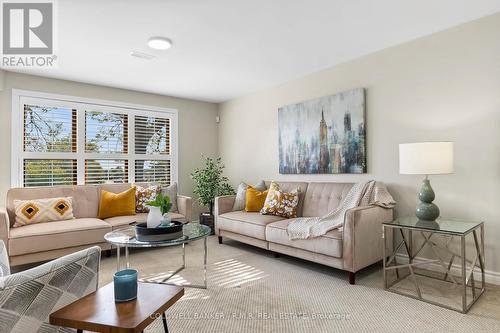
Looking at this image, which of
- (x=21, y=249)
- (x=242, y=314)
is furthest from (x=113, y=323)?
(x=21, y=249)

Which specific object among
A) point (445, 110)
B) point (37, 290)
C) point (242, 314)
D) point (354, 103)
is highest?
point (354, 103)

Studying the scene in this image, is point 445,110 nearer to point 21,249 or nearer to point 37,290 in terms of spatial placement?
point 37,290

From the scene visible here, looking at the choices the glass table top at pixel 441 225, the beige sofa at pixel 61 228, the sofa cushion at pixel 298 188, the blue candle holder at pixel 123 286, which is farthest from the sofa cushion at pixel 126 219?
the glass table top at pixel 441 225

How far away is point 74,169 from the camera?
4.28 meters

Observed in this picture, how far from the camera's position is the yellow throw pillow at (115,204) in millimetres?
3945

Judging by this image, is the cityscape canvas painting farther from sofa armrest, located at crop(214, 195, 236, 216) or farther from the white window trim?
the white window trim

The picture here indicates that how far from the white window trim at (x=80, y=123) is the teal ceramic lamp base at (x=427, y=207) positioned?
3861 millimetres

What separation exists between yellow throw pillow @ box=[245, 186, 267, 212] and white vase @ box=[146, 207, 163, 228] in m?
1.67

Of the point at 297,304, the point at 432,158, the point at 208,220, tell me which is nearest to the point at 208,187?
the point at 208,220

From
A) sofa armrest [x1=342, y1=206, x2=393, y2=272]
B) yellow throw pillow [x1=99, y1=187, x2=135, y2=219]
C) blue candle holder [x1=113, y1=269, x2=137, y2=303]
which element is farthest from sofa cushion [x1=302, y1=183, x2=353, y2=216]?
blue candle holder [x1=113, y1=269, x2=137, y2=303]

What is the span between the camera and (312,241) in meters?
2.92

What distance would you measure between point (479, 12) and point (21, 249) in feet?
15.6

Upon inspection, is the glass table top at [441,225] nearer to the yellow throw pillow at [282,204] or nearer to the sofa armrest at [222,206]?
the yellow throw pillow at [282,204]

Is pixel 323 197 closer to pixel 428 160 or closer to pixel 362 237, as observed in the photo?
pixel 362 237
